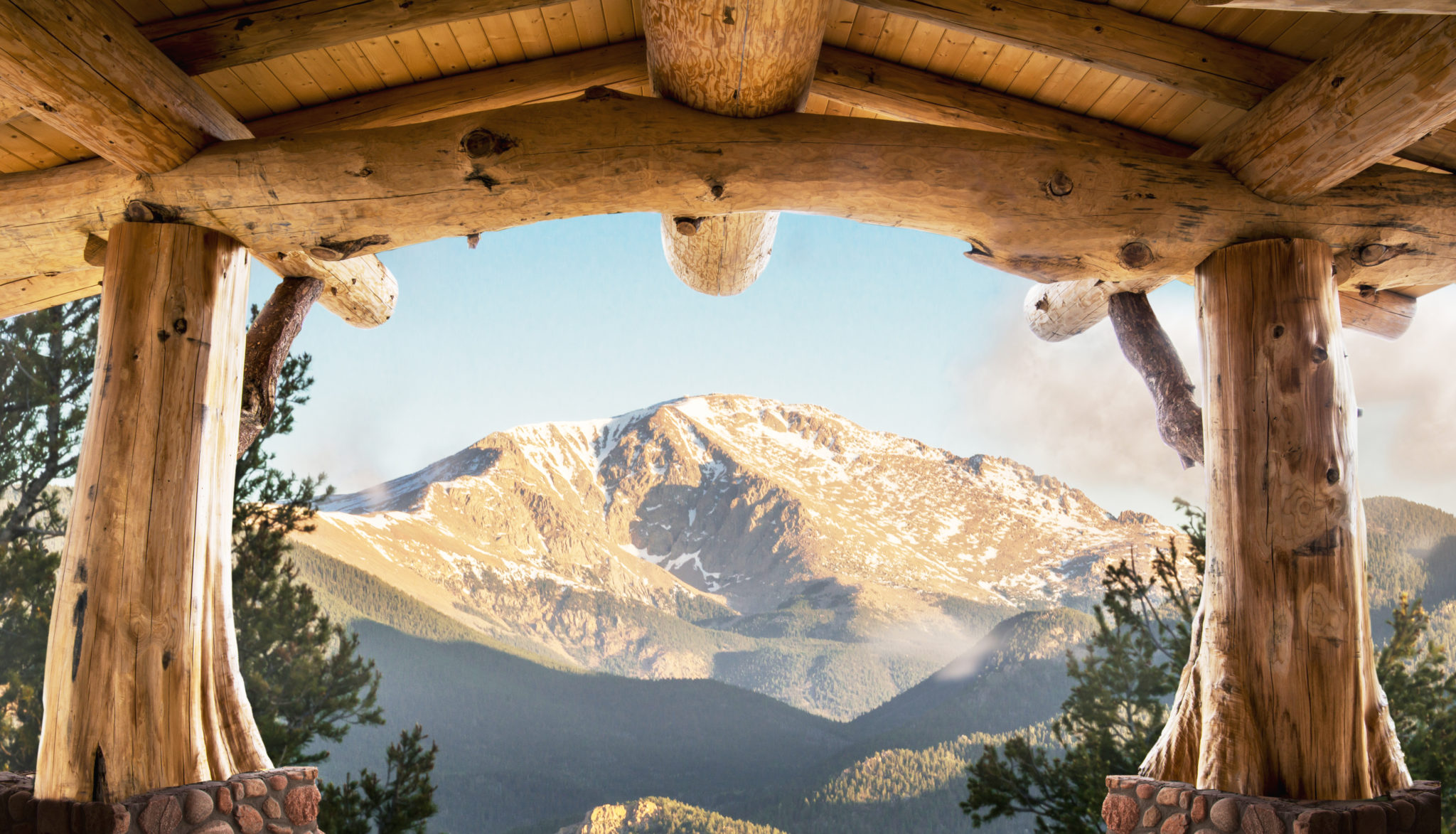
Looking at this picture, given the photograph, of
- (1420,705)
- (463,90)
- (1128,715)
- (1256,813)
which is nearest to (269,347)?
(463,90)

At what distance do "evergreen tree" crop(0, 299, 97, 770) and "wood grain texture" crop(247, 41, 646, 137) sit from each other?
327 centimetres

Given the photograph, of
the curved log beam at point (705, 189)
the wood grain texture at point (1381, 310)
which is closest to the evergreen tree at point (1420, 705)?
the wood grain texture at point (1381, 310)

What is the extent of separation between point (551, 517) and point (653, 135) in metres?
6.88

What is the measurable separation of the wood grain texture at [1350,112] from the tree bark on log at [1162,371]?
0.68 meters

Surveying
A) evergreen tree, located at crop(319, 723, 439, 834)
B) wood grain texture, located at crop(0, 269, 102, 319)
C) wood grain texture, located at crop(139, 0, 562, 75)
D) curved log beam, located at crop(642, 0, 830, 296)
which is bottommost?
evergreen tree, located at crop(319, 723, 439, 834)

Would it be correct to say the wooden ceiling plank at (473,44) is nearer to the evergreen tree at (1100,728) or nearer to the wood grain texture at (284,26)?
the wood grain texture at (284,26)

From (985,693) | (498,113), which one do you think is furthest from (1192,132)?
(985,693)

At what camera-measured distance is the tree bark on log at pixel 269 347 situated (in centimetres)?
220

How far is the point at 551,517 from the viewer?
8.38 m

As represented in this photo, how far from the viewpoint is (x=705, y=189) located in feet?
6.45

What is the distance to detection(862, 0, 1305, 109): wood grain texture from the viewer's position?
2012 millimetres

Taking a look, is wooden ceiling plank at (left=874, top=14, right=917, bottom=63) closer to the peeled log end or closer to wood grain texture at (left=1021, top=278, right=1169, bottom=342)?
the peeled log end

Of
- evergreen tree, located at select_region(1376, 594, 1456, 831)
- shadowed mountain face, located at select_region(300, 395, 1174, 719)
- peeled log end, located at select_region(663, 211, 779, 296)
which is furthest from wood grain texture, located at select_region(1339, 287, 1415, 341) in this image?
shadowed mountain face, located at select_region(300, 395, 1174, 719)

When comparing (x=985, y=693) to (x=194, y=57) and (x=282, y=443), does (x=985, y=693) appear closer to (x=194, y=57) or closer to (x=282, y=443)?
(x=282, y=443)
